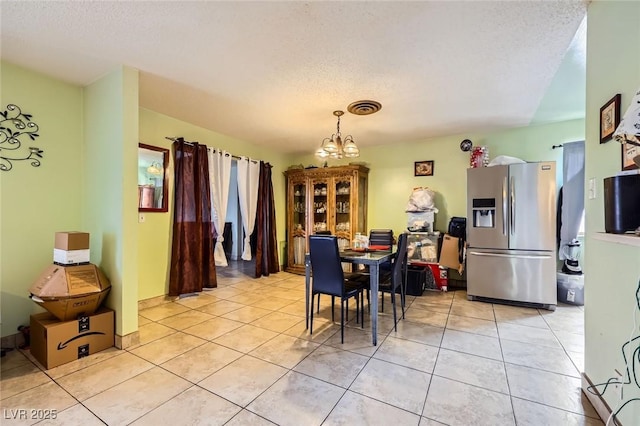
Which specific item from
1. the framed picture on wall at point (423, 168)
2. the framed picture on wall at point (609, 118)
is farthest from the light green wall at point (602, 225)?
the framed picture on wall at point (423, 168)

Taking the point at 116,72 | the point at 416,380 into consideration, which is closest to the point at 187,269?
the point at 116,72

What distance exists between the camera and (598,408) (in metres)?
1.63

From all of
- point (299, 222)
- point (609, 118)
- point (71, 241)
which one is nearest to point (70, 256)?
point (71, 241)

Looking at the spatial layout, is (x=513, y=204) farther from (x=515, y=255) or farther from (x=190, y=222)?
(x=190, y=222)

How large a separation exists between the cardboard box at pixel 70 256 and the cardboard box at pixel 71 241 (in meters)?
0.03

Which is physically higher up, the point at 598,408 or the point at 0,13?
the point at 0,13

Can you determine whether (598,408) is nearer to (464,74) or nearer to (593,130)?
(593,130)

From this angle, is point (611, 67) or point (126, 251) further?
point (126, 251)

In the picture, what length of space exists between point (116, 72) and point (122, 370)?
2.51 m

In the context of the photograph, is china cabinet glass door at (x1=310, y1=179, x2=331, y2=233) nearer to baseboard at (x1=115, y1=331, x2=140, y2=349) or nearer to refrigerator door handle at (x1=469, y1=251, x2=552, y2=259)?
refrigerator door handle at (x1=469, y1=251, x2=552, y2=259)

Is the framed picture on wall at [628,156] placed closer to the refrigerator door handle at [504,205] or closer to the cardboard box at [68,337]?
the refrigerator door handle at [504,205]

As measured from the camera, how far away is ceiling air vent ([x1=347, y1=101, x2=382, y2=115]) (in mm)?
3074

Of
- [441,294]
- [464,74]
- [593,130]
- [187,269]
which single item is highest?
[464,74]

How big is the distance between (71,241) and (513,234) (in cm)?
476
